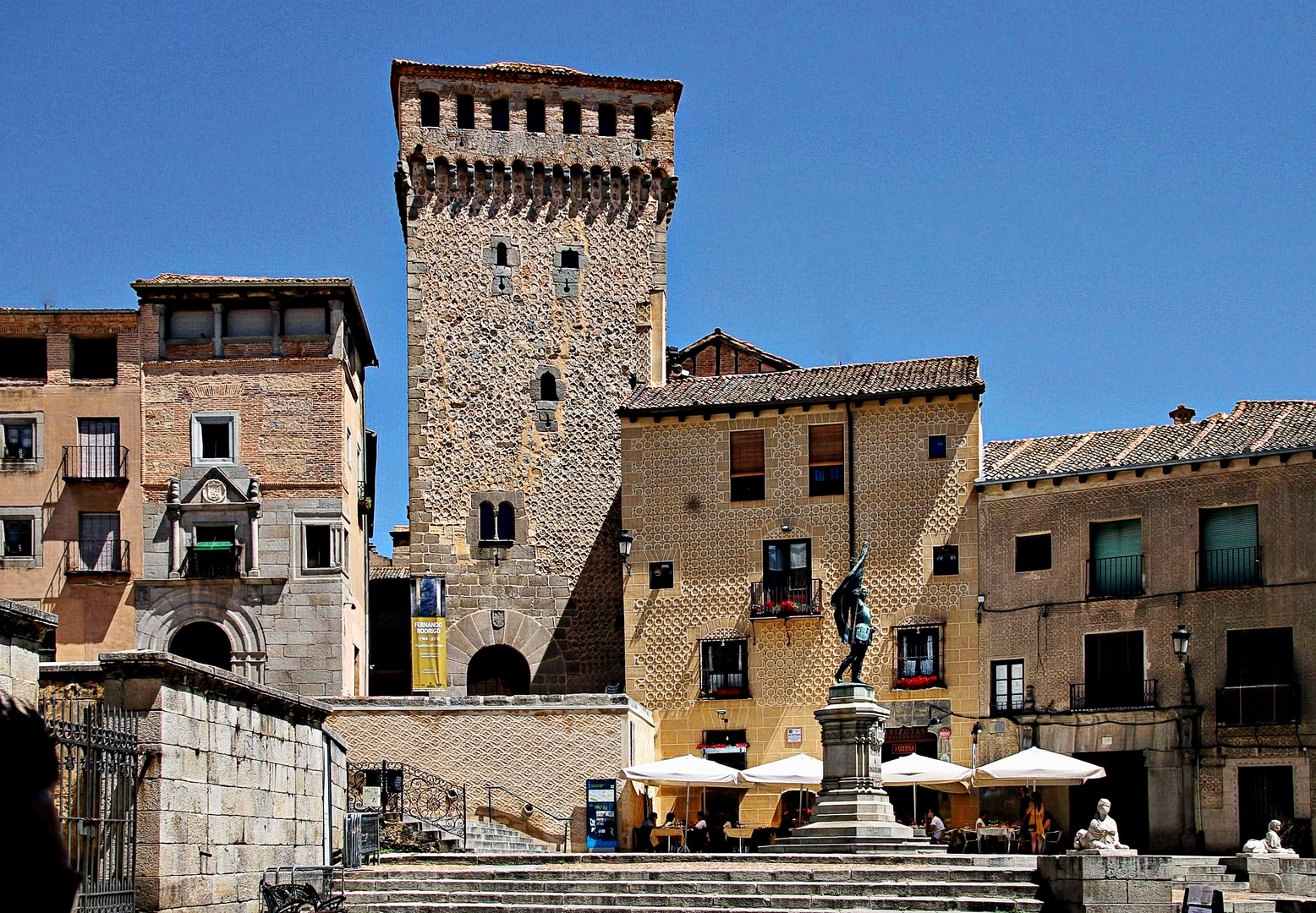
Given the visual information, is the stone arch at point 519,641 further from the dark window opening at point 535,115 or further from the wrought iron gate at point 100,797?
the wrought iron gate at point 100,797

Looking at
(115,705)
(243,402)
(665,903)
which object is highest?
(243,402)

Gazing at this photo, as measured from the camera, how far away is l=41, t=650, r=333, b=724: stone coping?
51.2ft

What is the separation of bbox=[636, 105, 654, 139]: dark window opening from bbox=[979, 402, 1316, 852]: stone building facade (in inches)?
569

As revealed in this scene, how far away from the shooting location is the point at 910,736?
122 feet

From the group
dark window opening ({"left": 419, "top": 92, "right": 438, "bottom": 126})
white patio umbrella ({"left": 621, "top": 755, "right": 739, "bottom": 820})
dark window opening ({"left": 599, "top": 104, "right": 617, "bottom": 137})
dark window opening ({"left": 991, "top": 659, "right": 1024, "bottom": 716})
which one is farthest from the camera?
dark window opening ({"left": 599, "top": 104, "right": 617, "bottom": 137})

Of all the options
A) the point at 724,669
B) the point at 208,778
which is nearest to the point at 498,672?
the point at 724,669

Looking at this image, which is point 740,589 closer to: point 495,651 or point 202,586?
point 495,651

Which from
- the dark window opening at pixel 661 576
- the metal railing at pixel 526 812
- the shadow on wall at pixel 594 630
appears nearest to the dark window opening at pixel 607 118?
the shadow on wall at pixel 594 630

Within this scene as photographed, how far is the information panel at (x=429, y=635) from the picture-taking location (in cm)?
4122

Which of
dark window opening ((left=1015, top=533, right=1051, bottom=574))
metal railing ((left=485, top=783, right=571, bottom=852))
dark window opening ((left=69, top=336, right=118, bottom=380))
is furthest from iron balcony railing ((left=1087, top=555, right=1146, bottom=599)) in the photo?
dark window opening ((left=69, top=336, right=118, bottom=380))

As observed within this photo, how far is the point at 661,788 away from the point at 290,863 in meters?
17.2

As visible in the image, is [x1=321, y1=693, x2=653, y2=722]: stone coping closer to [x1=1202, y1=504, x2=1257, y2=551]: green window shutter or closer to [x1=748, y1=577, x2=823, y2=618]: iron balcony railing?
[x1=748, y1=577, x2=823, y2=618]: iron balcony railing

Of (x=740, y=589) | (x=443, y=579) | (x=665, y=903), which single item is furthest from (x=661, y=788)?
(x=665, y=903)

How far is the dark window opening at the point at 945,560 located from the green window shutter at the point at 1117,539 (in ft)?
10.2
